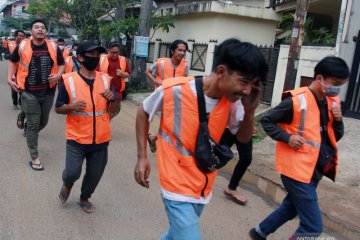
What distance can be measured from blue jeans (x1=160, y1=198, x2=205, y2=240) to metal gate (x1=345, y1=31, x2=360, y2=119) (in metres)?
6.59

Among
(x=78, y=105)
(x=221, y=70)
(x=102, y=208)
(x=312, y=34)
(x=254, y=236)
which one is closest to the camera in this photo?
(x=221, y=70)

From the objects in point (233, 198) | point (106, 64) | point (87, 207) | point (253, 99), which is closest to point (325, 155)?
point (253, 99)

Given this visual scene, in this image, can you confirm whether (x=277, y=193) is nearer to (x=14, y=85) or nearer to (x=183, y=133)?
(x=183, y=133)

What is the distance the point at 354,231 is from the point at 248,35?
10.0m

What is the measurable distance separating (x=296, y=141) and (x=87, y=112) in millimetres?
2049

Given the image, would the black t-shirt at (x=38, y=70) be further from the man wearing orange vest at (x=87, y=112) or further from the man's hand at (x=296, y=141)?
the man's hand at (x=296, y=141)

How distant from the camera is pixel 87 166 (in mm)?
4152

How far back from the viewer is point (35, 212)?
415 cm

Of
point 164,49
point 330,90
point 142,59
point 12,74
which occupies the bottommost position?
point 142,59

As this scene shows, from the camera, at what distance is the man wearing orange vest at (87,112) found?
3.99 m

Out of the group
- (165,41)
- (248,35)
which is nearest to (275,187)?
(248,35)

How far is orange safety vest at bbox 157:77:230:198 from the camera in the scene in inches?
94.7

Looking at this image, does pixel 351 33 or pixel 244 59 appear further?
pixel 351 33

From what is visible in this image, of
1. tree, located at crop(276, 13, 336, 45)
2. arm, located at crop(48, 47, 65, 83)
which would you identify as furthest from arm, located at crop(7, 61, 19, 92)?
tree, located at crop(276, 13, 336, 45)
